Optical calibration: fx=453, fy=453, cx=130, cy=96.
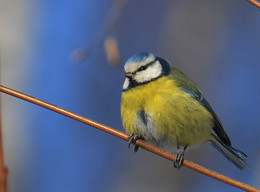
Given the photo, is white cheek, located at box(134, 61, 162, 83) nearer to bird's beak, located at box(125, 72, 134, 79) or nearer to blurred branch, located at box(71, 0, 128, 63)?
bird's beak, located at box(125, 72, 134, 79)

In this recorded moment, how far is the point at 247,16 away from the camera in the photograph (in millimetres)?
4270

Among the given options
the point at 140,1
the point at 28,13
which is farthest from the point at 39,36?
the point at 140,1

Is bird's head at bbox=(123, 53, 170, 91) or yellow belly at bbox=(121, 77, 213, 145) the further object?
bird's head at bbox=(123, 53, 170, 91)

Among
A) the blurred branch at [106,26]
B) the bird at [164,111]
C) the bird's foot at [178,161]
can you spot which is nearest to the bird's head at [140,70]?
the bird at [164,111]

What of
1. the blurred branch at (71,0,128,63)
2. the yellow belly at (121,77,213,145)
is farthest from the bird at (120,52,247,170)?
the blurred branch at (71,0,128,63)

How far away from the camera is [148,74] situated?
242 centimetres

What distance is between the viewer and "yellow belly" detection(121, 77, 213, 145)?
2209 mm

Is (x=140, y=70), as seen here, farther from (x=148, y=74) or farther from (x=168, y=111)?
(x=168, y=111)

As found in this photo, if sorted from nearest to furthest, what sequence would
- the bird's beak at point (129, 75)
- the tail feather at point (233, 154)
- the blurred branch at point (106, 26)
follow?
the blurred branch at point (106, 26) < the bird's beak at point (129, 75) < the tail feather at point (233, 154)

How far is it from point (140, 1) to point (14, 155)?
5.95 feet

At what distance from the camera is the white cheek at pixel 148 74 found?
2383mm

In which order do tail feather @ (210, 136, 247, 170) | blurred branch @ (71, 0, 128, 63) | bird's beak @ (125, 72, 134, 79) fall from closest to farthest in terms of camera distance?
1. blurred branch @ (71, 0, 128, 63)
2. bird's beak @ (125, 72, 134, 79)
3. tail feather @ (210, 136, 247, 170)

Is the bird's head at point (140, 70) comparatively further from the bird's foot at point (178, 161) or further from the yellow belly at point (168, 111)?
the bird's foot at point (178, 161)

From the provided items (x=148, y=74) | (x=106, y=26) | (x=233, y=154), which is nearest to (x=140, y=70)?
(x=148, y=74)
